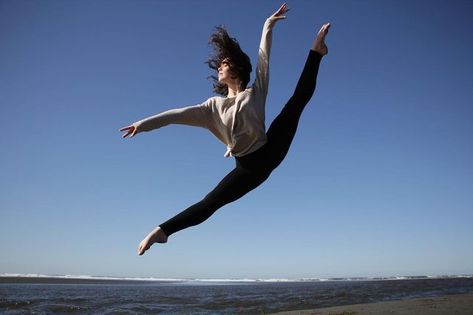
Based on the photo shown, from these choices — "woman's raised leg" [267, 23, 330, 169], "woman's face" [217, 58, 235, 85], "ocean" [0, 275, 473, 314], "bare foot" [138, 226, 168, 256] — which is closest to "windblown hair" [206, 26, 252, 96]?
"woman's face" [217, 58, 235, 85]

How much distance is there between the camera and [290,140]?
313 cm

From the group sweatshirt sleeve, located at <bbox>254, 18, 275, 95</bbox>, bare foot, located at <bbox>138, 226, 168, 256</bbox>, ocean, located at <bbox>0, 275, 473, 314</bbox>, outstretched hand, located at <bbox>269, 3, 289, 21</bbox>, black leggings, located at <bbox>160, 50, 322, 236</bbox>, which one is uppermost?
outstretched hand, located at <bbox>269, 3, 289, 21</bbox>

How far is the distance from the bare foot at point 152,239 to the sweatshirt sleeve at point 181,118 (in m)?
0.92

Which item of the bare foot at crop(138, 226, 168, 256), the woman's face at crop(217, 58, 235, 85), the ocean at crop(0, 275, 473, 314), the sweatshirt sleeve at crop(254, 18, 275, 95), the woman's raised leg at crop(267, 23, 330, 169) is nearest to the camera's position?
the bare foot at crop(138, 226, 168, 256)

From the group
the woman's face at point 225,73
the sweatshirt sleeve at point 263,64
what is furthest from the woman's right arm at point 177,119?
the sweatshirt sleeve at point 263,64

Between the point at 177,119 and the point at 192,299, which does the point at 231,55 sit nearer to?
the point at 177,119

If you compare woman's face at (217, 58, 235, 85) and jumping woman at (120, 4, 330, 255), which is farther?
woman's face at (217, 58, 235, 85)

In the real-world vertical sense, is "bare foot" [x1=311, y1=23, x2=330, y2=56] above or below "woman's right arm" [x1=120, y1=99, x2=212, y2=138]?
above

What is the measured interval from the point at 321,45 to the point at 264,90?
0.71m

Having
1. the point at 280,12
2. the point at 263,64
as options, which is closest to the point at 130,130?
the point at 263,64

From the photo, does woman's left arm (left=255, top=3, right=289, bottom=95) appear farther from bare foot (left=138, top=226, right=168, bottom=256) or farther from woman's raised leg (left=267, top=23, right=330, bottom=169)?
bare foot (left=138, top=226, right=168, bottom=256)

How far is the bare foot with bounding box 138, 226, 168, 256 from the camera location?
9.69 feet

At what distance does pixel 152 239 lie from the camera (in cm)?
297

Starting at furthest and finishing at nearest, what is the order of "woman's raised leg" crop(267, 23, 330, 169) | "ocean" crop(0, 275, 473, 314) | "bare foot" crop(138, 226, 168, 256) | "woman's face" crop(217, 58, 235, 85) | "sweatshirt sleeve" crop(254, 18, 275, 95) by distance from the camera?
"ocean" crop(0, 275, 473, 314) < "woman's face" crop(217, 58, 235, 85) < "sweatshirt sleeve" crop(254, 18, 275, 95) < "woman's raised leg" crop(267, 23, 330, 169) < "bare foot" crop(138, 226, 168, 256)
